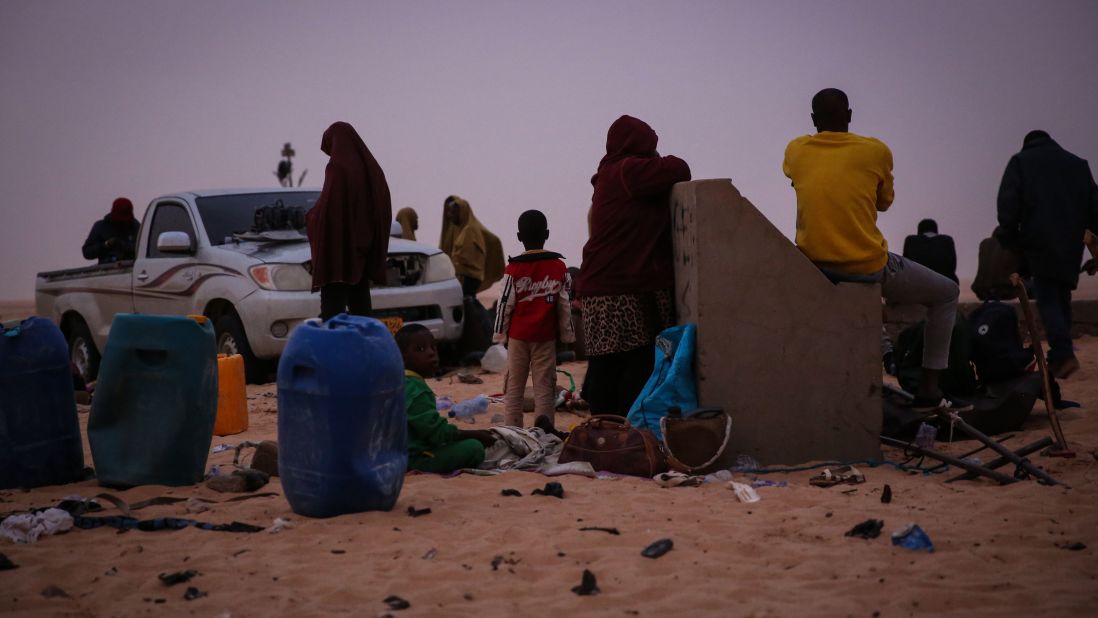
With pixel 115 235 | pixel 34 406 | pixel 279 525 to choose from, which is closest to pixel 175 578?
pixel 279 525

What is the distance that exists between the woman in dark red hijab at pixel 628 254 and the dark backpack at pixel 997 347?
251 centimetres

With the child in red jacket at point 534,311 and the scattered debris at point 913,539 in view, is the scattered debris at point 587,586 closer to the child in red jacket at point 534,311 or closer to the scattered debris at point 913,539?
the scattered debris at point 913,539

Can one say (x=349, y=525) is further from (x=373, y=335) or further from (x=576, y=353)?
(x=576, y=353)

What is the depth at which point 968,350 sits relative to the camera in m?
7.55

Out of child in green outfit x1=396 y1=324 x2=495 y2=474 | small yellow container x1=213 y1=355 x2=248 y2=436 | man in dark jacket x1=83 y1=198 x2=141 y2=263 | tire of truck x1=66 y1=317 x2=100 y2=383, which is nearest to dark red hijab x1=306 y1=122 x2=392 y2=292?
small yellow container x1=213 y1=355 x2=248 y2=436

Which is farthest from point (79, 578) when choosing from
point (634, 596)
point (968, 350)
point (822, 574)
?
point (968, 350)

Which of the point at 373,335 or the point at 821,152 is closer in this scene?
the point at 373,335

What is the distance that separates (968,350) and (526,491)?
3795mm

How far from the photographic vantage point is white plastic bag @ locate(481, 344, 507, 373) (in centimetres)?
1116

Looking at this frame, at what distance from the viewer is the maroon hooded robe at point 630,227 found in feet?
21.3

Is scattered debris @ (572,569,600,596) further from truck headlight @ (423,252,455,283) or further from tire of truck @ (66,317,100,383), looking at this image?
tire of truck @ (66,317,100,383)

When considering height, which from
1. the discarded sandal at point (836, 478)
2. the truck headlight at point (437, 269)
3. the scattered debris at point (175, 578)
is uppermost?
the truck headlight at point (437, 269)

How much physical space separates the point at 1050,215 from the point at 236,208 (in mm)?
7621

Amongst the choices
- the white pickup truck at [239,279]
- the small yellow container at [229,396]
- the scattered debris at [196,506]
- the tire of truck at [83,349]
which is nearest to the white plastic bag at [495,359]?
the white pickup truck at [239,279]
